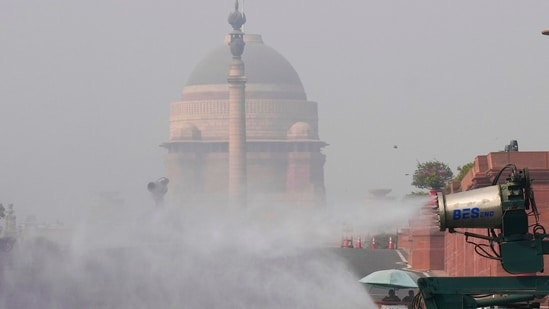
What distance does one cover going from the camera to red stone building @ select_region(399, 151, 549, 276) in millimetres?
47375

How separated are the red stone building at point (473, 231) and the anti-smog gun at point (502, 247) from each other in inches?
543

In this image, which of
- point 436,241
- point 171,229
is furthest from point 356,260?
point 171,229

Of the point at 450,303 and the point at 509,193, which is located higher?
the point at 509,193

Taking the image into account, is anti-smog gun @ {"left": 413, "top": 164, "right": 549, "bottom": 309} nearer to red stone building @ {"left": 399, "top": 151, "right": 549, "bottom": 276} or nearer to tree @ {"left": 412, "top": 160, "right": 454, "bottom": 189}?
red stone building @ {"left": 399, "top": 151, "right": 549, "bottom": 276}

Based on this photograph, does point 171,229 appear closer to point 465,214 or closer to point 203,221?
point 203,221

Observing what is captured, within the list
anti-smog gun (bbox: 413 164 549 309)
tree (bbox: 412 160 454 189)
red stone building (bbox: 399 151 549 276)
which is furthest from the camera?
tree (bbox: 412 160 454 189)

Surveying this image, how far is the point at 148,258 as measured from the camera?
45188 millimetres

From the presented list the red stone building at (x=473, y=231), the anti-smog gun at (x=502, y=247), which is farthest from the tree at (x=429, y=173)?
the anti-smog gun at (x=502, y=247)

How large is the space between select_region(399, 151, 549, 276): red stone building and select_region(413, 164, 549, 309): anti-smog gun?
13.8 m

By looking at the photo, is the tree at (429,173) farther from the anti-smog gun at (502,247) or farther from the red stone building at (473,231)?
the anti-smog gun at (502,247)

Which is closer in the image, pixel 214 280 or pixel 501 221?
pixel 501 221

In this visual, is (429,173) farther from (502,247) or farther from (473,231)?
(502,247)

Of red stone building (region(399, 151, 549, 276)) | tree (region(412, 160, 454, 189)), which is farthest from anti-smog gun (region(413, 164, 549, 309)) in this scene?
tree (region(412, 160, 454, 189))

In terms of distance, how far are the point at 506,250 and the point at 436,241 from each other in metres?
65.6
